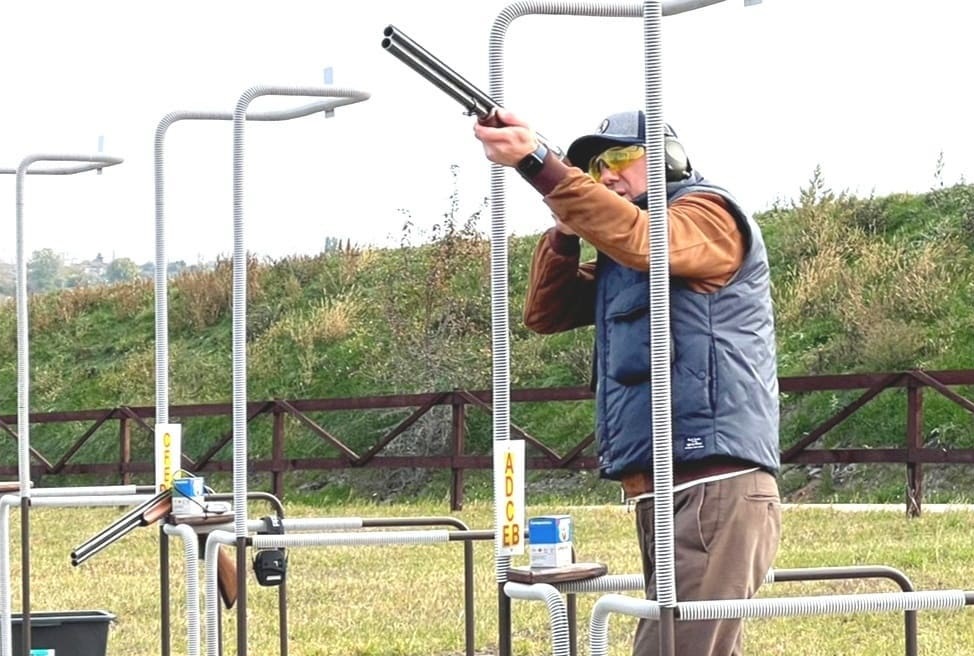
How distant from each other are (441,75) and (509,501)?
36.8 inches

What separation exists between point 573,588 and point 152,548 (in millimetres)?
10896

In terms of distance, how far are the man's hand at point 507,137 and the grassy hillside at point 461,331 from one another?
13.1 meters

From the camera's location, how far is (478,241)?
21.4m

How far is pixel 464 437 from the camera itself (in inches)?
→ 700

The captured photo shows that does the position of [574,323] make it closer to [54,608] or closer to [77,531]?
[54,608]

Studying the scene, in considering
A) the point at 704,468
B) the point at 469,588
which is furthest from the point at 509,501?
the point at 469,588

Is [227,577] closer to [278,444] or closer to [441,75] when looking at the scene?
[441,75]

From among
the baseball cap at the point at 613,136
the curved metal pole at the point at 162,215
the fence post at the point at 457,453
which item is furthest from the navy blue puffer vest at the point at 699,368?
the fence post at the point at 457,453

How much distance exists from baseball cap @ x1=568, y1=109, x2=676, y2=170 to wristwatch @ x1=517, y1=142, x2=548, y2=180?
Result: 1.52 feet

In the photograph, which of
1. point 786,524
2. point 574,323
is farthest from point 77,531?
point 574,323

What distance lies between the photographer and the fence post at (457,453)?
16391mm

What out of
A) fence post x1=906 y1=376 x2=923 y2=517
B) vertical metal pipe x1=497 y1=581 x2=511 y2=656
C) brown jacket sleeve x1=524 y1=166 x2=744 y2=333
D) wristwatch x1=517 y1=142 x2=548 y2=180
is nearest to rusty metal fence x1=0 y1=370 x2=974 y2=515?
fence post x1=906 y1=376 x2=923 y2=517

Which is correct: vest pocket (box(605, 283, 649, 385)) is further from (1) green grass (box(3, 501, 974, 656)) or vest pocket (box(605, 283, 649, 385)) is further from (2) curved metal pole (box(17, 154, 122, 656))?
(1) green grass (box(3, 501, 974, 656))

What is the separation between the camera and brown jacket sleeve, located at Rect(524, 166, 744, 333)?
3.60m
